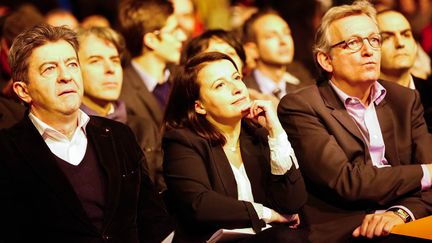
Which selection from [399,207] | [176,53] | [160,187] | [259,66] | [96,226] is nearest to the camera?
[96,226]

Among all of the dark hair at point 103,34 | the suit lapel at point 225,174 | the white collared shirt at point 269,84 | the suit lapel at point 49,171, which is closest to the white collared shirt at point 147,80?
the dark hair at point 103,34

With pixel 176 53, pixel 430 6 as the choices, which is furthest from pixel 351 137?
pixel 430 6

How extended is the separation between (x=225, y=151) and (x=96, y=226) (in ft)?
2.57

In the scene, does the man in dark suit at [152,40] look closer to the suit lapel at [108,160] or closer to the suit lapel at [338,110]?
the suit lapel at [338,110]

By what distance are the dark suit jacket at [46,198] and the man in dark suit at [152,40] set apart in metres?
2.01

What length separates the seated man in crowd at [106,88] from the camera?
4617 millimetres

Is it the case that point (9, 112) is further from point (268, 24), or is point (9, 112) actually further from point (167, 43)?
point (268, 24)

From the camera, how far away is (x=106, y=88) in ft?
15.1

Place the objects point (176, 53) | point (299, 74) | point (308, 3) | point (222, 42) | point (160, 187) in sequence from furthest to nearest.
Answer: point (308, 3), point (299, 74), point (176, 53), point (222, 42), point (160, 187)

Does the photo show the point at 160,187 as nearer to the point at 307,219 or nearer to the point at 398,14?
the point at 307,219

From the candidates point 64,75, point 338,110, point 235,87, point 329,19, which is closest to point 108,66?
point 235,87

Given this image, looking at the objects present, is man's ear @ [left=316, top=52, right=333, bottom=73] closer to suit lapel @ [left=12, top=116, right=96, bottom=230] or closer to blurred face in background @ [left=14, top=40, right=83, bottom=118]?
blurred face in background @ [left=14, top=40, right=83, bottom=118]

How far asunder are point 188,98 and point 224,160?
1.26ft

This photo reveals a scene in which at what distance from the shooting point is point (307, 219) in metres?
3.86
